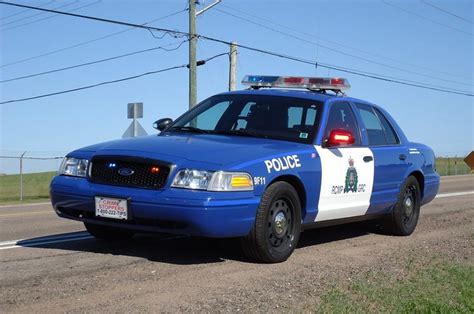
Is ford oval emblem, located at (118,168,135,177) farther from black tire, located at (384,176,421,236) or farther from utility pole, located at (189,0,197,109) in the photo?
utility pole, located at (189,0,197,109)

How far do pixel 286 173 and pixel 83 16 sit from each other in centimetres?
1604

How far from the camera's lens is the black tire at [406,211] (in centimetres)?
845

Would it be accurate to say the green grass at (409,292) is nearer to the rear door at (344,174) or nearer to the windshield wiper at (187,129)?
the rear door at (344,174)

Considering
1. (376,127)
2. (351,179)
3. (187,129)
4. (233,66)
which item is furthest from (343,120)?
(233,66)

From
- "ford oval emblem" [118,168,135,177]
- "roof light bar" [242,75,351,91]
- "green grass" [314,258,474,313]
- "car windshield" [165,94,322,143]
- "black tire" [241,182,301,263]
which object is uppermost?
"roof light bar" [242,75,351,91]

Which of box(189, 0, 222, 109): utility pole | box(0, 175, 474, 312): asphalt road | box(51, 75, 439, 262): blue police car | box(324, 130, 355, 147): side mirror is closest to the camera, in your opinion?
box(0, 175, 474, 312): asphalt road

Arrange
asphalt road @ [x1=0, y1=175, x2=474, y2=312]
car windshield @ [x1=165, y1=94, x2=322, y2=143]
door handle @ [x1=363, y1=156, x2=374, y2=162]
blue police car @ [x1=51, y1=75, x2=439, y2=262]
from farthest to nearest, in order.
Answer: door handle @ [x1=363, y1=156, x2=374, y2=162] < car windshield @ [x1=165, y1=94, x2=322, y2=143] < blue police car @ [x1=51, y1=75, x2=439, y2=262] < asphalt road @ [x1=0, y1=175, x2=474, y2=312]

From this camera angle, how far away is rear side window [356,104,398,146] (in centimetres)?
811

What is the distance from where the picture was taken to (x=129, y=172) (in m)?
5.95

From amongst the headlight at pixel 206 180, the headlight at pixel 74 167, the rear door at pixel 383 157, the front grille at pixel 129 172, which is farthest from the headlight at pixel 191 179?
the rear door at pixel 383 157

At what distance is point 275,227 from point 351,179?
1.49 m

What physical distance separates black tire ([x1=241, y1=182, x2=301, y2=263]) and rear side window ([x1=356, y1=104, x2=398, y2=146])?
6.55 feet

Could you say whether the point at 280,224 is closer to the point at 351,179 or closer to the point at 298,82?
the point at 351,179

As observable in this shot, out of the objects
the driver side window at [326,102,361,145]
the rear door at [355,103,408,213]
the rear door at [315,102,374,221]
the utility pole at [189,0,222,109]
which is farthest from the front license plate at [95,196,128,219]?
the utility pole at [189,0,222,109]
